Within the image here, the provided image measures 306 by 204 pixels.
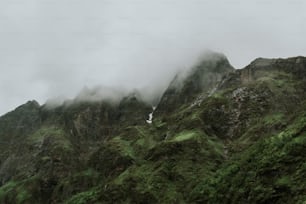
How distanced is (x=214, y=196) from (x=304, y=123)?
40.2 metres

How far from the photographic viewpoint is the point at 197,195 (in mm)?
189875

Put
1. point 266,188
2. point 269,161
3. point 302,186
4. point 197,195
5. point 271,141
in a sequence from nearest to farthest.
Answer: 1. point 302,186
2. point 266,188
3. point 269,161
4. point 271,141
5. point 197,195

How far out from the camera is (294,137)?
145 metres

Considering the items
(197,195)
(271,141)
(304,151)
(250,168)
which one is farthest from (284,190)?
(197,195)

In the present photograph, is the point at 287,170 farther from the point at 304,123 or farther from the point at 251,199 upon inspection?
the point at 304,123

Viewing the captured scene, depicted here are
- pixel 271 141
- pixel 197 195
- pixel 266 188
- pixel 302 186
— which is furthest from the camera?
pixel 197 195

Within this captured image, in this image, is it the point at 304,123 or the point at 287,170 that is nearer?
the point at 287,170

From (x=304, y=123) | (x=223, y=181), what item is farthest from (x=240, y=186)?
(x=304, y=123)

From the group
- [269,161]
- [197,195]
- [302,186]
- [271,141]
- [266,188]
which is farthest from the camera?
[197,195]

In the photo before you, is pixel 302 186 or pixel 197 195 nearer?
pixel 302 186

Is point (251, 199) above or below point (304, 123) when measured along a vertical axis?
below

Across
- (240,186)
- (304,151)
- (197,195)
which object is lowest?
(197,195)

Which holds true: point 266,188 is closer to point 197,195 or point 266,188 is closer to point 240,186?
point 240,186

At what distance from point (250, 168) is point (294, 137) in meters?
17.2
